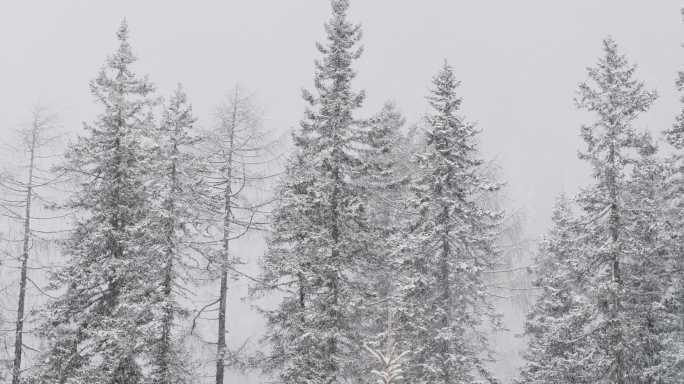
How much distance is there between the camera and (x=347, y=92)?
17672 mm

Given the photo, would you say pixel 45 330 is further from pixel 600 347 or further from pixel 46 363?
pixel 600 347

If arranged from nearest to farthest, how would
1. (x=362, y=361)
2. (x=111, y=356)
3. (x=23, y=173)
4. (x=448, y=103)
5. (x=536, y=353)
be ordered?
(x=111, y=356) → (x=362, y=361) → (x=448, y=103) → (x=23, y=173) → (x=536, y=353)

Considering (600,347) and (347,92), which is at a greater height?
(347,92)

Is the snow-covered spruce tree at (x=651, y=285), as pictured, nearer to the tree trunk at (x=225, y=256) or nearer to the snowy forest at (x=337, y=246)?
the snowy forest at (x=337, y=246)

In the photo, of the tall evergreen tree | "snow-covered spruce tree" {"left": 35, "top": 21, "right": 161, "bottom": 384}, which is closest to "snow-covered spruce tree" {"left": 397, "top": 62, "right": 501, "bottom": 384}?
the tall evergreen tree

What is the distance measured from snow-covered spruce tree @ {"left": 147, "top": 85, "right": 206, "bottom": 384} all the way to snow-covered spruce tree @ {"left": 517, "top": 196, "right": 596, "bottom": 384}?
1233 cm

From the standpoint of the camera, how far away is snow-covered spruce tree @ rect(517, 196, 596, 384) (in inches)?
712

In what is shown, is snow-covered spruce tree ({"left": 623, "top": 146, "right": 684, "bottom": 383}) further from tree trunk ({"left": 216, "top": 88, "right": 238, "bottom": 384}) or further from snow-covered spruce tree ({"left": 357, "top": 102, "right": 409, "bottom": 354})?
tree trunk ({"left": 216, "top": 88, "right": 238, "bottom": 384})

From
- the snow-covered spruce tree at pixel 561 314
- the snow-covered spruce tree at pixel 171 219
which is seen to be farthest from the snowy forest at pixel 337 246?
the snow-covered spruce tree at pixel 561 314

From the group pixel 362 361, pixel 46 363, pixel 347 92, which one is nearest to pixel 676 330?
pixel 362 361

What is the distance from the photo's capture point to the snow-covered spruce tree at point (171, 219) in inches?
645

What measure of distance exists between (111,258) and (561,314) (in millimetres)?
16704

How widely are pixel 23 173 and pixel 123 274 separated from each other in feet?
30.2

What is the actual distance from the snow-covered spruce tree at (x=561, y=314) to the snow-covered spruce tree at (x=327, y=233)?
7.01 m
